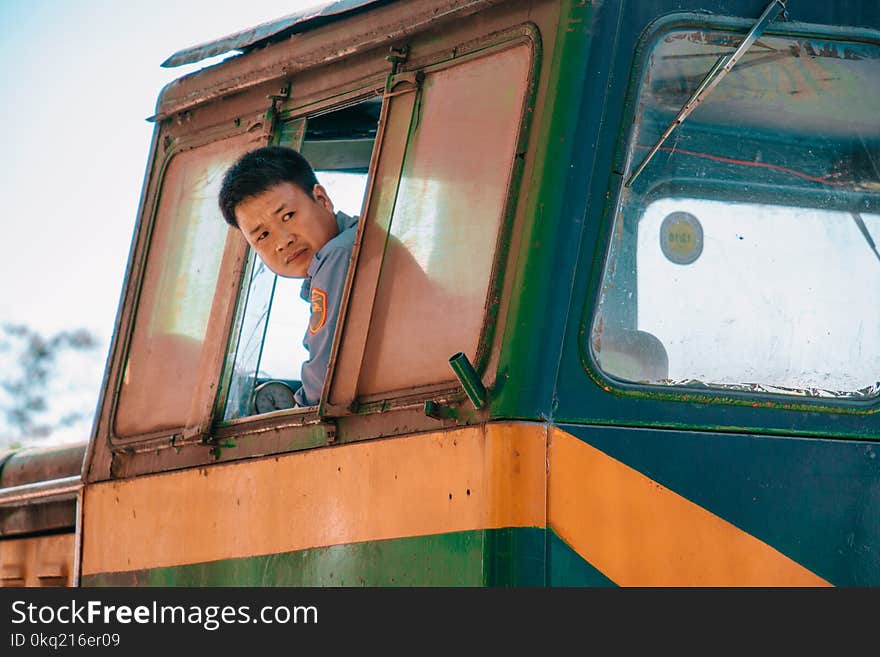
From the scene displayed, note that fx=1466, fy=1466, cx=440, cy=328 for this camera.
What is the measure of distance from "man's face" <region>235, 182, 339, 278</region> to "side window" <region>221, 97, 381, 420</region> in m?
0.08

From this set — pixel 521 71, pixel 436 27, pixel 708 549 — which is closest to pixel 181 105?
pixel 436 27

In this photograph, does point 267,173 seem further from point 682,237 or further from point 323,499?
point 682,237

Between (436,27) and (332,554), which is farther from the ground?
(436,27)

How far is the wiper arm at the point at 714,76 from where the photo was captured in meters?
3.11

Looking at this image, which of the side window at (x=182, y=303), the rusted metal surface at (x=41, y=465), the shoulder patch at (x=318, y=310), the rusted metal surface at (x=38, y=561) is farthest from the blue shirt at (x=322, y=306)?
the rusted metal surface at (x=41, y=465)

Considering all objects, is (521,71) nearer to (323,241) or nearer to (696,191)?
(696,191)

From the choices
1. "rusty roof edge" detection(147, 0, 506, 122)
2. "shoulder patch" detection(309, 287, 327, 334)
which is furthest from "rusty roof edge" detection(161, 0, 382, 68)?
"shoulder patch" detection(309, 287, 327, 334)

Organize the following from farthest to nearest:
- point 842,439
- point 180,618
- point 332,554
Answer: point 332,554, point 842,439, point 180,618

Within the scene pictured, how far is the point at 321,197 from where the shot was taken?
13.0 feet

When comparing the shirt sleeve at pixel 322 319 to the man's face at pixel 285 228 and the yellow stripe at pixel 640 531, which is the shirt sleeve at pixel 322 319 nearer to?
the man's face at pixel 285 228

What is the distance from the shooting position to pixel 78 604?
3031 millimetres

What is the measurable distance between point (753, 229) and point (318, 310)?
111 cm

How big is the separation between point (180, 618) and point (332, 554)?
52 centimetres

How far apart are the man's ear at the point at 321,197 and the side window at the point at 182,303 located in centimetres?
23
